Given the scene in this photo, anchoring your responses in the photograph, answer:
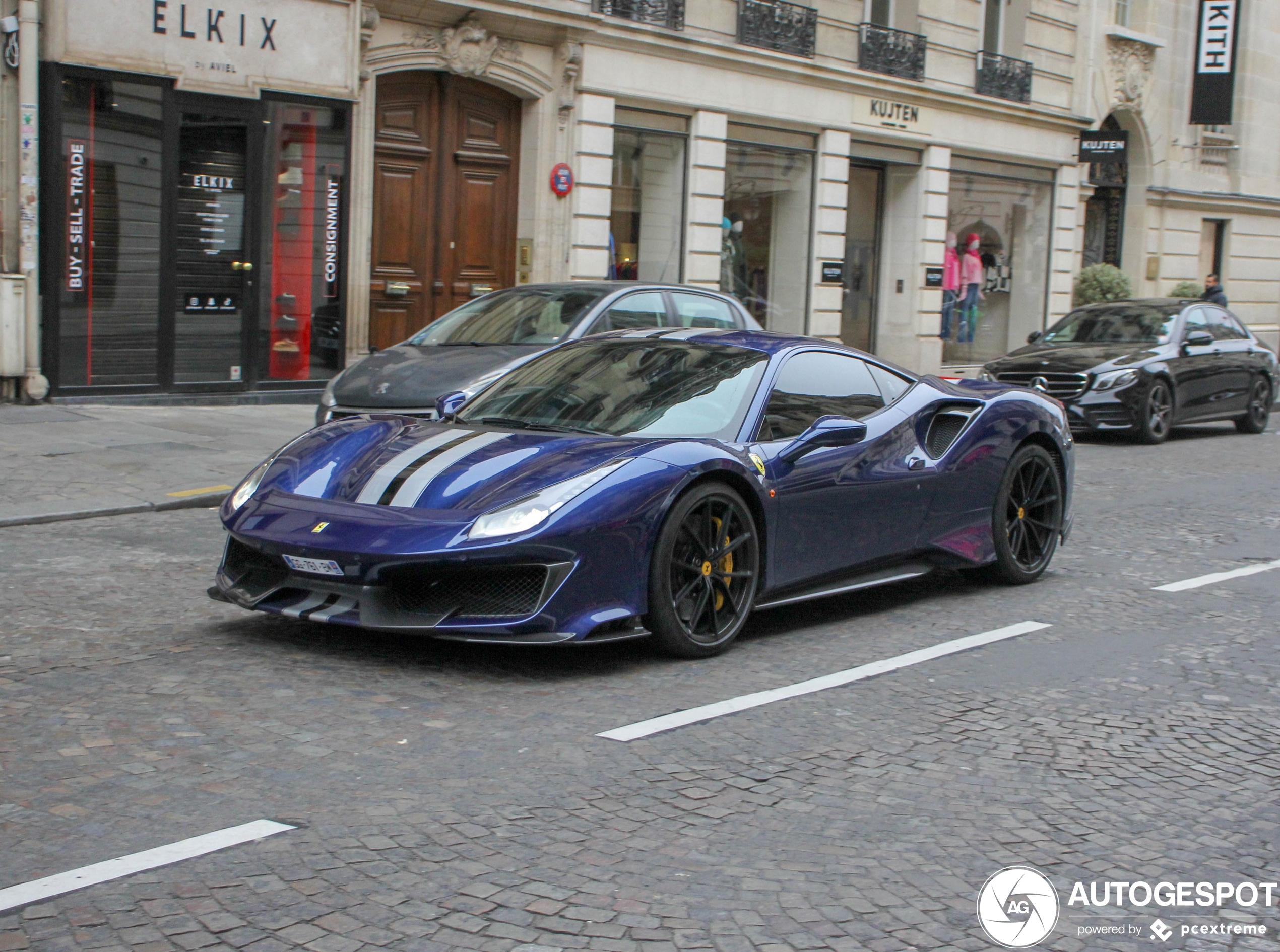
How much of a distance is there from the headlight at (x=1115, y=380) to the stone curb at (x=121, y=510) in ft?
32.7

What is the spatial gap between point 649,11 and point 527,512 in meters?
16.0

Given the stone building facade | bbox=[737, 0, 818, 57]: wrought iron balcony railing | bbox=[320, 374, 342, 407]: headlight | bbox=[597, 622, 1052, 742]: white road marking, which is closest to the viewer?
bbox=[597, 622, 1052, 742]: white road marking

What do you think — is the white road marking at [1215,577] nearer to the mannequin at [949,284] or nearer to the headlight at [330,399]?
the headlight at [330,399]

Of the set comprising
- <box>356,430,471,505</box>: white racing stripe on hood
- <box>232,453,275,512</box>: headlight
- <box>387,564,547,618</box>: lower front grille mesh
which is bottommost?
<box>387,564,547,618</box>: lower front grille mesh

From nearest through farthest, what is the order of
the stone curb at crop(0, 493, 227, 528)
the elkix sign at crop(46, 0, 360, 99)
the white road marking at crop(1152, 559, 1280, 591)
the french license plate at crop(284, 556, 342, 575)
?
the french license plate at crop(284, 556, 342, 575) < the white road marking at crop(1152, 559, 1280, 591) < the stone curb at crop(0, 493, 227, 528) < the elkix sign at crop(46, 0, 360, 99)

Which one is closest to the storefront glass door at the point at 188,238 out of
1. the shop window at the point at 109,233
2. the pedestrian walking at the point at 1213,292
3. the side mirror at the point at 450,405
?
the shop window at the point at 109,233

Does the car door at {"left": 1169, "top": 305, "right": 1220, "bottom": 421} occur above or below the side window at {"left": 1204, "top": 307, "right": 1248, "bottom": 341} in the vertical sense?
below

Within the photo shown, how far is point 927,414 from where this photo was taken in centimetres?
748

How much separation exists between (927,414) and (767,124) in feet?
51.6

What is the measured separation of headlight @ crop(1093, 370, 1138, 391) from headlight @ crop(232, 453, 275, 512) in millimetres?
11848

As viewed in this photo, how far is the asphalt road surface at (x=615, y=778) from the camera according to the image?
3537 mm

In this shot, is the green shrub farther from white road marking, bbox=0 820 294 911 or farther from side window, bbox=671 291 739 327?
white road marking, bbox=0 820 294 911

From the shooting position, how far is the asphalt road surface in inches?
139

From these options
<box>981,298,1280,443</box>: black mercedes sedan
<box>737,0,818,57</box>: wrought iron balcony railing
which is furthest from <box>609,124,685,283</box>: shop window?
<box>981,298,1280,443</box>: black mercedes sedan
